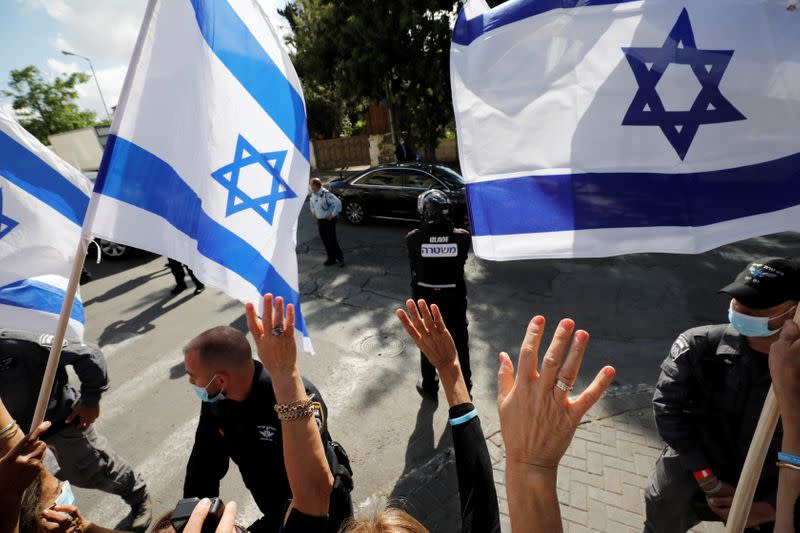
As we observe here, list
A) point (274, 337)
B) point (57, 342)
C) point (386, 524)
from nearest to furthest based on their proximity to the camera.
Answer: point (386, 524), point (274, 337), point (57, 342)

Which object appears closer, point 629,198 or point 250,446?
point 629,198

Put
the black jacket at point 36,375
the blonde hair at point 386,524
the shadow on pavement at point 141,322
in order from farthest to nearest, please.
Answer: the shadow on pavement at point 141,322
the black jacket at point 36,375
the blonde hair at point 386,524

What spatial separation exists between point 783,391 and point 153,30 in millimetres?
2628

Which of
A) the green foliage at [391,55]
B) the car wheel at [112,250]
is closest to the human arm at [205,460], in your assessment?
the car wheel at [112,250]

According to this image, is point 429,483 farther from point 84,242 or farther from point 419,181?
point 419,181

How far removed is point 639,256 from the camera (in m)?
7.21

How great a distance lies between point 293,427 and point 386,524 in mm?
446

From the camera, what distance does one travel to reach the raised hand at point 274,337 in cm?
147

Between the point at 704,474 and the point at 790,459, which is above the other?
the point at 790,459

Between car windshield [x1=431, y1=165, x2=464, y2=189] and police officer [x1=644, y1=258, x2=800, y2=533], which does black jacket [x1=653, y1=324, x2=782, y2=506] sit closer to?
police officer [x1=644, y1=258, x2=800, y2=533]

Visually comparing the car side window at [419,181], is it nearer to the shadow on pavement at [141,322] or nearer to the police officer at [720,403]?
the shadow on pavement at [141,322]

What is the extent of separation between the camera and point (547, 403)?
99 cm

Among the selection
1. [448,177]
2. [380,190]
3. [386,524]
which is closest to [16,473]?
[386,524]

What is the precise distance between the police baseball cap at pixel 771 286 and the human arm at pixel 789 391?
0.86 m
